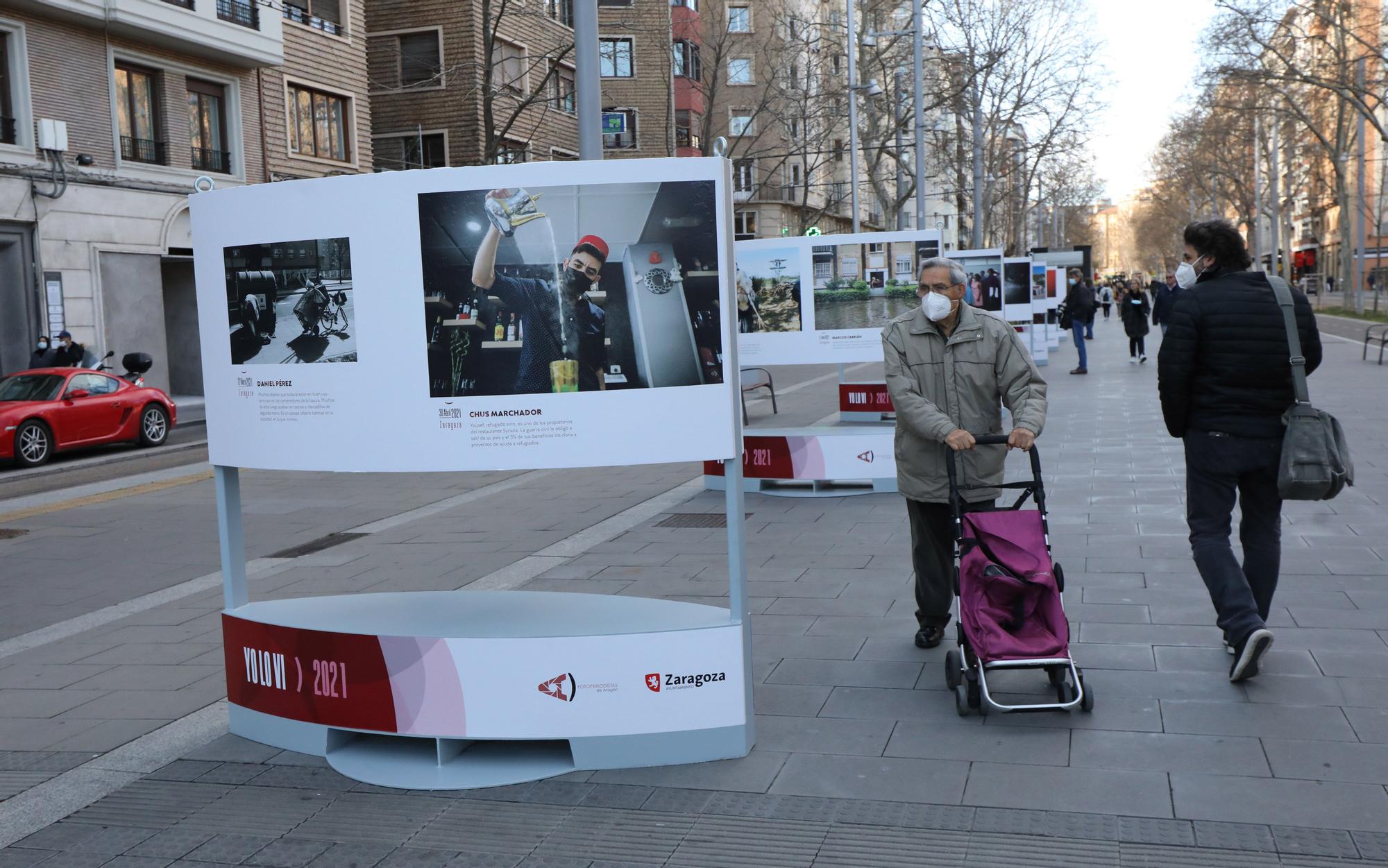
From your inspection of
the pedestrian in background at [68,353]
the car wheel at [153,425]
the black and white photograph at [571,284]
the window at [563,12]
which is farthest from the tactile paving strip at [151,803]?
the window at [563,12]

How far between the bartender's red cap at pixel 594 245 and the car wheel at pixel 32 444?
14.7 m

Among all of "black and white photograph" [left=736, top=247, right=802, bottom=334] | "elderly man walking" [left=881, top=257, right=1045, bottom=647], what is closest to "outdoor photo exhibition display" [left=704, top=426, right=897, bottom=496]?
"black and white photograph" [left=736, top=247, right=802, bottom=334]

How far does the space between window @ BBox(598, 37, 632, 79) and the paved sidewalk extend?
40.9m

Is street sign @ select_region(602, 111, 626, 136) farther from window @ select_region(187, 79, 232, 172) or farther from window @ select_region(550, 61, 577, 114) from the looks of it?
window @ select_region(550, 61, 577, 114)

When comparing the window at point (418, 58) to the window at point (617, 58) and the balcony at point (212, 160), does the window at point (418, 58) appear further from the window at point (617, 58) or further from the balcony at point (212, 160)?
the window at point (617, 58)

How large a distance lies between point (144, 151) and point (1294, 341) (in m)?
25.4

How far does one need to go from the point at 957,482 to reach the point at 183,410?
23734 millimetres

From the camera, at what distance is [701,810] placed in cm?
435

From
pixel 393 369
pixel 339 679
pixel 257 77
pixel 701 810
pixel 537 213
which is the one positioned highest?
pixel 257 77

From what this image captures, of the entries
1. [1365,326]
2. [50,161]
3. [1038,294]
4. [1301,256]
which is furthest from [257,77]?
[1301,256]

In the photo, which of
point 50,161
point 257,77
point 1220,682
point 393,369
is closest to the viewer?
point 393,369

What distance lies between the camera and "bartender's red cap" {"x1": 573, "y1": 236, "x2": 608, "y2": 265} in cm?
455

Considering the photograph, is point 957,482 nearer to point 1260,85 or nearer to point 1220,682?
point 1220,682

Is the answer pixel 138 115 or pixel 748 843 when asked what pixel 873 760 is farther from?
pixel 138 115
